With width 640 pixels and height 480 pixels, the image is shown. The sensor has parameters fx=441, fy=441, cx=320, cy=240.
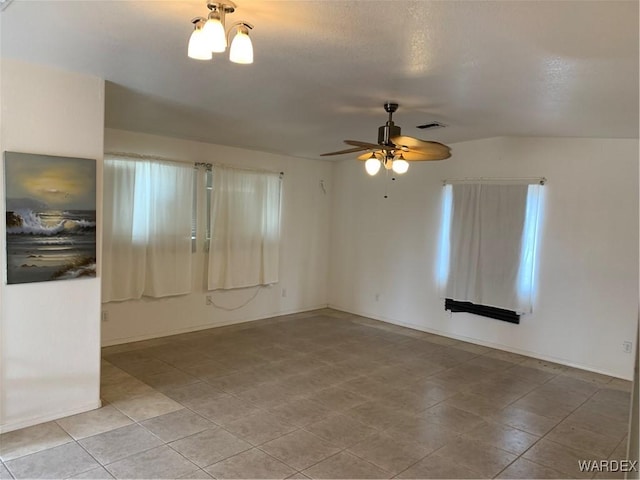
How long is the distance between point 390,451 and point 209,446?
3.83 ft

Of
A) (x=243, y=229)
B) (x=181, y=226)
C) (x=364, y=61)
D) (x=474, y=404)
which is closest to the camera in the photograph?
(x=364, y=61)

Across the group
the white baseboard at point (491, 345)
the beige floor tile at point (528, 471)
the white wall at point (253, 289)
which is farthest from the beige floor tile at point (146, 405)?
the white baseboard at point (491, 345)

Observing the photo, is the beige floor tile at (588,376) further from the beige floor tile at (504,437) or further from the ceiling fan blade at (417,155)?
the ceiling fan blade at (417,155)

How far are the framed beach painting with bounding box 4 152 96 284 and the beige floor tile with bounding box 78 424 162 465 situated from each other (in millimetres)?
1106

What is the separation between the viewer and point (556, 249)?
4770 mm

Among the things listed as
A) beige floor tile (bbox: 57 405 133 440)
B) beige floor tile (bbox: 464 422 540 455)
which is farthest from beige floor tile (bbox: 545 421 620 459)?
beige floor tile (bbox: 57 405 133 440)

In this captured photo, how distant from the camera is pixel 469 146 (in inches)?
215

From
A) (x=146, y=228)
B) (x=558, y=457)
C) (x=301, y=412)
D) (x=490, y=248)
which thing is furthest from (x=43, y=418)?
(x=490, y=248)

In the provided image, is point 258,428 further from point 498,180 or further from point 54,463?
point 498,180

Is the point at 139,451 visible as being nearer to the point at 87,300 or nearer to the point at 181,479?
the point at 181,479

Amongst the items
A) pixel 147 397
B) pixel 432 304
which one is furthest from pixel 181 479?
pixel 432 304

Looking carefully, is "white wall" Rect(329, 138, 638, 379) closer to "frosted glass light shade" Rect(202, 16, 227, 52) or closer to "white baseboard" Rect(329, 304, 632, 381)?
"white baseboard" Rect(329, 304, 632, 381)

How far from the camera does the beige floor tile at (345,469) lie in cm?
257

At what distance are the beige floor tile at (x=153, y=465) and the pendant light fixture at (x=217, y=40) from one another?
7.34ft
